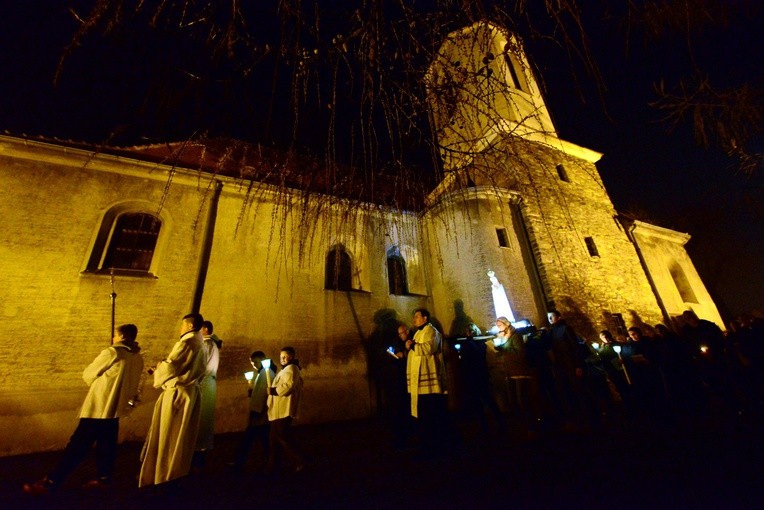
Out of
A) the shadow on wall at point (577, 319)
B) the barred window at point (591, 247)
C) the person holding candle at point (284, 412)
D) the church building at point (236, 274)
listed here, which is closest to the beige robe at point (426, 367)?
the person holding candle at point (284, 412)

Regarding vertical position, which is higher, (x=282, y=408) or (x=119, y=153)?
(x=119, y=153)

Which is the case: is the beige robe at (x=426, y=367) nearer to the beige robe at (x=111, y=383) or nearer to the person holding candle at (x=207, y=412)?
the person holding candle at (x=207, y=412)

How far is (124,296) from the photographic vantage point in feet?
25.3

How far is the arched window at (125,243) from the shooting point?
26.7 feet

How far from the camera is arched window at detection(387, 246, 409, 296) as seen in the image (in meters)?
11.2

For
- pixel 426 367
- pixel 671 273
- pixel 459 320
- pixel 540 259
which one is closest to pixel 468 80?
pixel 426 367

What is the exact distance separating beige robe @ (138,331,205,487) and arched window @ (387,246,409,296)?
7.89 metres

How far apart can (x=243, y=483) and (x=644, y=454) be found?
459 centimetres

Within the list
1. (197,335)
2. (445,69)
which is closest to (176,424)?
(197,335)

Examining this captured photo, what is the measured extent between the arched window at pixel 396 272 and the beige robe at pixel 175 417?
7.89 meters

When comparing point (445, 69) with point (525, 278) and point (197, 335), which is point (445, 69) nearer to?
point (197, 335)

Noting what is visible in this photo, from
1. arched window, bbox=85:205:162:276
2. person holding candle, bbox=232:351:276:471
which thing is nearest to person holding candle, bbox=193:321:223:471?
person holding candle, bbox=232:351:276:471

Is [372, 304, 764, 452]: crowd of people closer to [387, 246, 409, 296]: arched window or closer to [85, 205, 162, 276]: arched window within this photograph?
[387, 246, 409, 296]: arched window

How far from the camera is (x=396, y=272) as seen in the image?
11.4 meters
